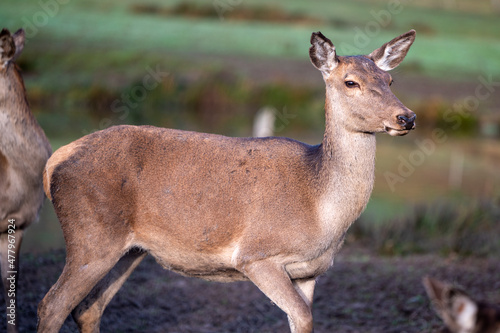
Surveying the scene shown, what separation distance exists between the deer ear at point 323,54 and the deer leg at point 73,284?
90.1 inches

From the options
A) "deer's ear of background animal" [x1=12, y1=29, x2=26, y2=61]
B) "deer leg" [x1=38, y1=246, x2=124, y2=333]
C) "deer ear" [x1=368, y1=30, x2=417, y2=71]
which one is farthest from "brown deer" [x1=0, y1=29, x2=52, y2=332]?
"deer ear" [x1=368, y1=30, x2=417, y2=71]

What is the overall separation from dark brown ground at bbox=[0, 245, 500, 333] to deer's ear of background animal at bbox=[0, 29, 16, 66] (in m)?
2.59

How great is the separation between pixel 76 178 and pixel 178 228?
932mm

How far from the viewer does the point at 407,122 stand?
18.1 feet

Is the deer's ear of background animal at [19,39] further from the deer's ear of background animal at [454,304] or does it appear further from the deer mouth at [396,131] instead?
the deer's ear of background animal at [454,304]

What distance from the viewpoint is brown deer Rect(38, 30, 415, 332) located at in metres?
5.75

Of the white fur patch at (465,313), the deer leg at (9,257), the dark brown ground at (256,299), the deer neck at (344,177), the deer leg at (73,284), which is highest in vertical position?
the white fur patch at (465,313)

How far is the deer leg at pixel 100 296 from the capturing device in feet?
20.6

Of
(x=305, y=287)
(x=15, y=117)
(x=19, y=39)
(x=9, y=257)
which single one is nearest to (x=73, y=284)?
(x=9, y=257)

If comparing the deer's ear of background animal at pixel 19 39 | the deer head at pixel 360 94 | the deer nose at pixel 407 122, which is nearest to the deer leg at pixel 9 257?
the deer's ear of background animal at pixel 19 39

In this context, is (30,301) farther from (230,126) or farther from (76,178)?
(230,126)

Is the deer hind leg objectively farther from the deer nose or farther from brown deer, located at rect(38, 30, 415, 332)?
the deer nose

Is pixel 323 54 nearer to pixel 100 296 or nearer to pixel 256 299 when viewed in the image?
pixel 100 296

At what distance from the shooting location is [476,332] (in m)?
3.49
